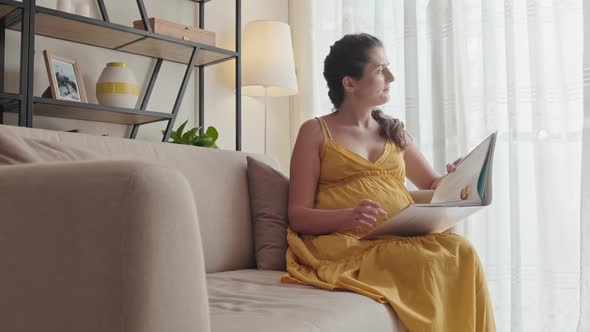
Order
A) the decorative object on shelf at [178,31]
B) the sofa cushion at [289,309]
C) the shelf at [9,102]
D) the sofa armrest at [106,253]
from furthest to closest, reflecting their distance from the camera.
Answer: the decorative object on shelf at [178,31], the shelf at [9,102], the sofa cushion at [289,309], the sofa armrest at [106,253]

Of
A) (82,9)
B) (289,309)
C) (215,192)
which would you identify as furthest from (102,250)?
(82,9)

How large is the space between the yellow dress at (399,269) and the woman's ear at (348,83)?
303 mm

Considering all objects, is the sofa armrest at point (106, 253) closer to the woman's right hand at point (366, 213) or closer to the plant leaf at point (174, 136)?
the woman's right hand at point (366, 213)

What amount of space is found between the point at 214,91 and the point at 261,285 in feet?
5.52

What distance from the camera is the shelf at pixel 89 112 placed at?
2154 mm

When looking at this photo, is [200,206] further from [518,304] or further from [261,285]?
[518,304]

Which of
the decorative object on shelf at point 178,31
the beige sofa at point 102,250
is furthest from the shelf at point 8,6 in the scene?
the beige sofa at point 102,250

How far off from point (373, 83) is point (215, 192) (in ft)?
2.01

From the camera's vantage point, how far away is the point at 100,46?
251cm

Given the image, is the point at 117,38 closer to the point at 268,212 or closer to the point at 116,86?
the point at 116,86

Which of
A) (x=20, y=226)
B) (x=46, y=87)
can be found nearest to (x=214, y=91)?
(x=46, y=87)

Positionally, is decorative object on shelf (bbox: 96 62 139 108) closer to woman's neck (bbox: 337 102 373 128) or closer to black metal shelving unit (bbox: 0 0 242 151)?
black metal shelving unit (bbox: 0 0 242 151)

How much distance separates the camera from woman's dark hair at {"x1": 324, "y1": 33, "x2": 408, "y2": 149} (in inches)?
75.7

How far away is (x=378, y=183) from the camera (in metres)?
1.76
